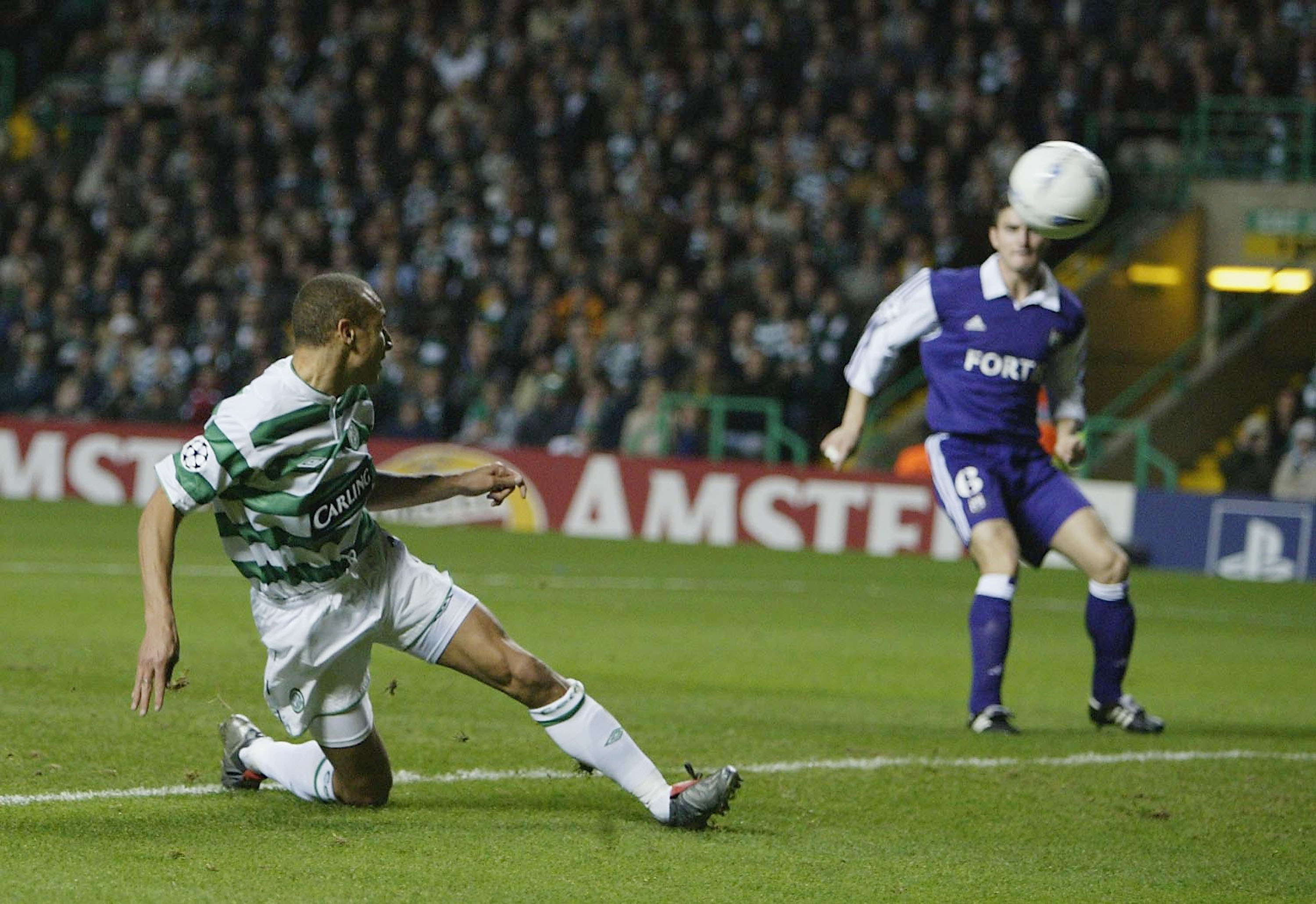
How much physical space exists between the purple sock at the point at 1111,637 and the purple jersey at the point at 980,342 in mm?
733

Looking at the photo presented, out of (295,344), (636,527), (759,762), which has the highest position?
(295,344)

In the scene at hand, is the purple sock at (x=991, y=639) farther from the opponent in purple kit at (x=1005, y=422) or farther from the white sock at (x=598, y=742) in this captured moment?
the white sock at (x=598, y=742)

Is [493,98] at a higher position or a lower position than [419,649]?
higher

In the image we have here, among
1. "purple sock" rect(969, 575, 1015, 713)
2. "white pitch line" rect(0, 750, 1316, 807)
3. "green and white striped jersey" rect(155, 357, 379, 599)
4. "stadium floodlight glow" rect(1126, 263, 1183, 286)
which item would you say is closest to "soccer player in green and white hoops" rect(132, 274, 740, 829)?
"green and white striped jersey" rect(155, 357, 379, 599)

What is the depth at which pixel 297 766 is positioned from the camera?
18.6ft

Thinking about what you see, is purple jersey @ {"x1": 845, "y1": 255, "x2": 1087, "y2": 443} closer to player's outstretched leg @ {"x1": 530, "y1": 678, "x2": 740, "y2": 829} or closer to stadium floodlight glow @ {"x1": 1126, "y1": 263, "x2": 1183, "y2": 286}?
player's outstretched leg @ {"x1": 530, "y1": 678, "x2": 740, "y2": 829}

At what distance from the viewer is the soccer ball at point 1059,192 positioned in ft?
24.7

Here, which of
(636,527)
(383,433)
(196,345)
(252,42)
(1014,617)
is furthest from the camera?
(252,42)

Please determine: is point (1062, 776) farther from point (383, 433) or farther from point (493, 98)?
point (493, 98)

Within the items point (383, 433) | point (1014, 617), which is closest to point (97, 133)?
point (383, 433)

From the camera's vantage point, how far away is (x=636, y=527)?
727 inches

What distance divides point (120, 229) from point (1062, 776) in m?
19.4

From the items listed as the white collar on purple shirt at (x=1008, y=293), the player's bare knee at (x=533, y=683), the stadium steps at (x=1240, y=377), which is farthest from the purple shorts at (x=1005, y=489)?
the stadium steps at (x=1240, y=377)

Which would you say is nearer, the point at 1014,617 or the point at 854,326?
the point at 1014,617
